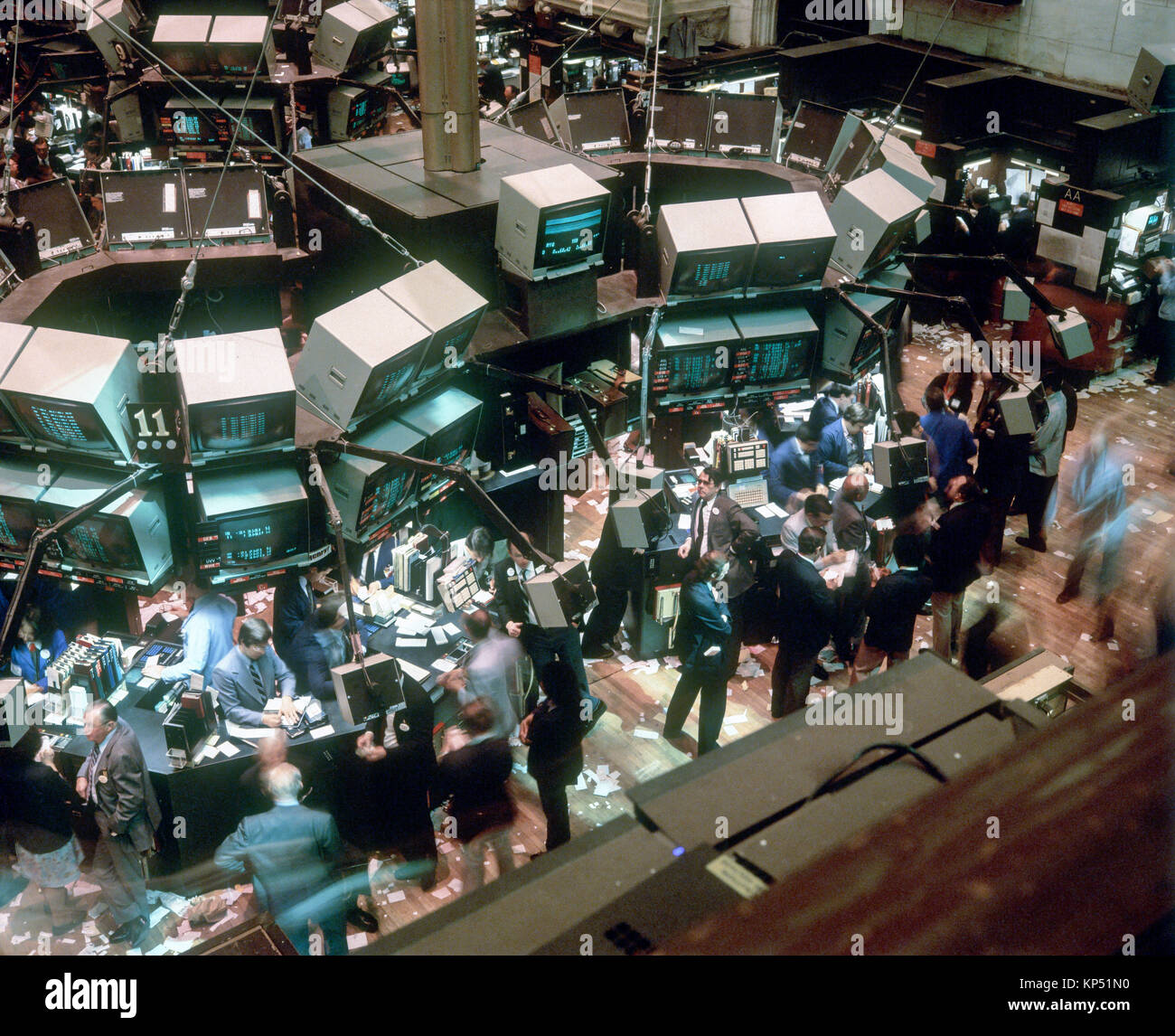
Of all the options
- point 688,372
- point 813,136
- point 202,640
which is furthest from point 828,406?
point 202,640

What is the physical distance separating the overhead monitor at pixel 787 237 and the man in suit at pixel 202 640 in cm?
435

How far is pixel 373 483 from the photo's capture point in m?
5.96

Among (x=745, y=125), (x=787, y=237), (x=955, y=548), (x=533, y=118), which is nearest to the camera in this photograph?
(x=955, y=548)

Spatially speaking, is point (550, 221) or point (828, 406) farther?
point (828, 406)

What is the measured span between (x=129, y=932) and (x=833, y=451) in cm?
568

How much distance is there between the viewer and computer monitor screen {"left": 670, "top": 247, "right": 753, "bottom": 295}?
24.4 ft

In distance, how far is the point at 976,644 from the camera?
7605mm

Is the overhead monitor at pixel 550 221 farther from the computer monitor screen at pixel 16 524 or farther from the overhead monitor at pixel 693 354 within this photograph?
the computer monitor screen at pixel 16 524

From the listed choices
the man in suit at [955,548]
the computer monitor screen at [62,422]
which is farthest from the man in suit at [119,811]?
the man in suit at [955,548]

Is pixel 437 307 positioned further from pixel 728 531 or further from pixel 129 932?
pixel 129 932

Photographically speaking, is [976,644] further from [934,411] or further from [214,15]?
[214,15]

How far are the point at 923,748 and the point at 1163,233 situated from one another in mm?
12515

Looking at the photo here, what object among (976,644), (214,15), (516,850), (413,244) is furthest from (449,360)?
(214,15)

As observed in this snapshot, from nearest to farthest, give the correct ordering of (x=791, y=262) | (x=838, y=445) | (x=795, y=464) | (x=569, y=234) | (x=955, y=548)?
(x=569, y=234) < (x=955, y=548) < (x=791, y=262) < (x=795, y=464) < (x=838, y=445)
